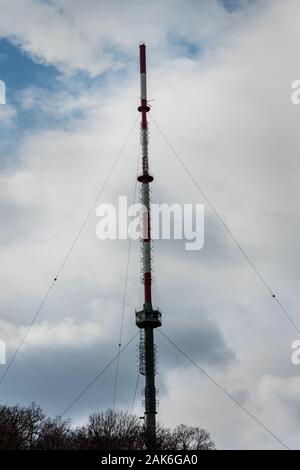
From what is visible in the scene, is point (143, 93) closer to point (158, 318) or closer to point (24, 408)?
point (158, 318)

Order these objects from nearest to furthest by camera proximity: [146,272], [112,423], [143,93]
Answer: [146,272] < [143,93] < [112,423]

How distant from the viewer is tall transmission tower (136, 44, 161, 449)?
64250 millimetres

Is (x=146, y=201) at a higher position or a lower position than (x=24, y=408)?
higher

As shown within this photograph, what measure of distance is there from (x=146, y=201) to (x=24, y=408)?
35.4 meters

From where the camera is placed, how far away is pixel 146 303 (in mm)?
66000

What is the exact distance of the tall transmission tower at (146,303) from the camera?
64.2 metres

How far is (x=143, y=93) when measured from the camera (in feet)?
226
